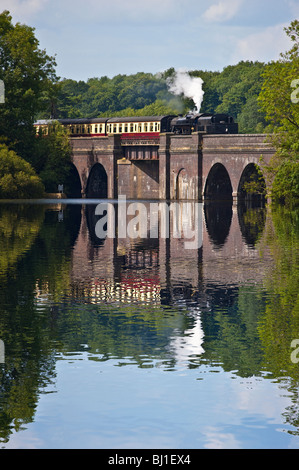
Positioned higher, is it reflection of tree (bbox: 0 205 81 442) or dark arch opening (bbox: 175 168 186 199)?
dark arch opening (bbox: 175 168 186 199)

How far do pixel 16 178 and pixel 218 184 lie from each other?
2108 centimetres

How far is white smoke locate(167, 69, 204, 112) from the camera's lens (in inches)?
4508

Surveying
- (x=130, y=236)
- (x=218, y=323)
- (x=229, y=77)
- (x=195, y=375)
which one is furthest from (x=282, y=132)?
(x=229, y=77)

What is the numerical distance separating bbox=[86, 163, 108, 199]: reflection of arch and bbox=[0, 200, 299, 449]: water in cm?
7729

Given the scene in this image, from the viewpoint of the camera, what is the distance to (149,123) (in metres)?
102

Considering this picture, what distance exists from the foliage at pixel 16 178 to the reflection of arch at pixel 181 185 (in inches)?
582

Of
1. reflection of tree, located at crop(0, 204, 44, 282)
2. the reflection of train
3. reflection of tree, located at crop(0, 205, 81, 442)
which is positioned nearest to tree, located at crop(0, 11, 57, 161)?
the reflection of train

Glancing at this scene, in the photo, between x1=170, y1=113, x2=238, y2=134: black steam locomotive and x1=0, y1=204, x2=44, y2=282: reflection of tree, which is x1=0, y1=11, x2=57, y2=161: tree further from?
x1=0, y1=204, x2=44, y2=282: reflection of tree

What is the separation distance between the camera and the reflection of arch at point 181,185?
96250mm

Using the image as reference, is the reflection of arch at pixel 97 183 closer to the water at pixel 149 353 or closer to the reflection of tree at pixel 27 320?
the reflection of tree at pixel 27 320

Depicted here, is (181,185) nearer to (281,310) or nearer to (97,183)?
(97,183)

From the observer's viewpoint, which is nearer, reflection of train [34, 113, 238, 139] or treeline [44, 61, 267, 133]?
reflection of train [34, 113, 238, 139]

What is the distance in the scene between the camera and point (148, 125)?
102m

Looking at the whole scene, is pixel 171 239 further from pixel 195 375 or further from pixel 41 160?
pixel 41 160
